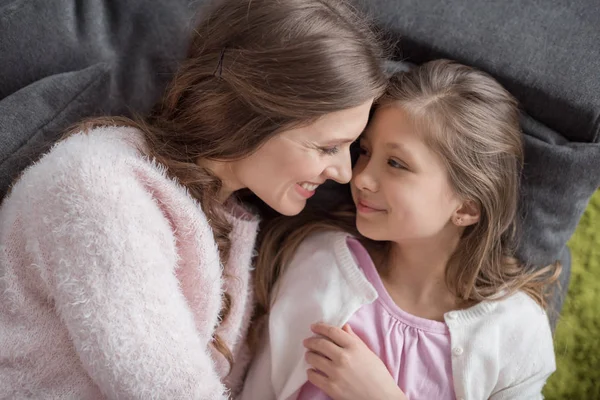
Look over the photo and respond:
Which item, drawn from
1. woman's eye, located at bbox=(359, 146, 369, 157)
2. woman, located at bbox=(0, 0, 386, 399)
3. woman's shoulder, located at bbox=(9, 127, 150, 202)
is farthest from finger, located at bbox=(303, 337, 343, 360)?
woman's shoulder, located at bbox=(9, 127, 150, 202)

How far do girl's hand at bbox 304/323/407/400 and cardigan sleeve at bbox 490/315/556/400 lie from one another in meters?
0.24

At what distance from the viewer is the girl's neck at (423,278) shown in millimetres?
1433

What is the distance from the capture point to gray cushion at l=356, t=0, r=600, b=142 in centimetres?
132

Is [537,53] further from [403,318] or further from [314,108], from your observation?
[403,318]

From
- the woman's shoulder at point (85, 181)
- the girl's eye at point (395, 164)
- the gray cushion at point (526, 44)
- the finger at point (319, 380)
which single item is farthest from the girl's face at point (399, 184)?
the woman's shoulder at point (85, 181)

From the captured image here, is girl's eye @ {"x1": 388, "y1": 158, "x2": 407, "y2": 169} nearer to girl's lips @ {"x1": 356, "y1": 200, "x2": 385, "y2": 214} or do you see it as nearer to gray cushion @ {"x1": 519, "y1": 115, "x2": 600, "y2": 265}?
girl's lips @ {"x1": 356, "y1": 200, "x2": 385, "y2": 214}

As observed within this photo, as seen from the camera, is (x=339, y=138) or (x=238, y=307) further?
(x=238, y=307)

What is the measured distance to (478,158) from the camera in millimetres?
1313

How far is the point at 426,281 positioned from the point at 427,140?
35cm

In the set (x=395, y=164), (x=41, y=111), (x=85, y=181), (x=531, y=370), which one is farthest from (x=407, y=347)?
(x=41, y=111)

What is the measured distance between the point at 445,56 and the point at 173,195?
66 centimetres

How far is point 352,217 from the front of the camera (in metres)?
1.53

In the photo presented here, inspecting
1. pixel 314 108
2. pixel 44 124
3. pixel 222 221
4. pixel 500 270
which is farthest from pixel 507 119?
pixel 44 124

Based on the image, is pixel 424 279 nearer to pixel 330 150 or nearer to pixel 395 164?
pixel 395 164
